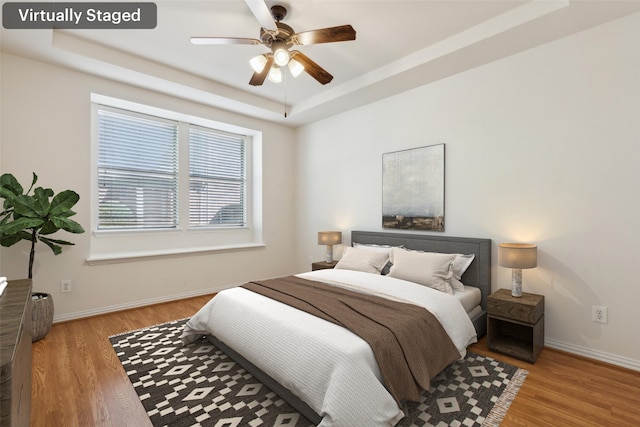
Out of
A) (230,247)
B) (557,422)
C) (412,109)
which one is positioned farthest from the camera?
(230,247)

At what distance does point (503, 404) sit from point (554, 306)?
1.30 meters

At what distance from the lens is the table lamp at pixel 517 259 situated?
2.55 meters

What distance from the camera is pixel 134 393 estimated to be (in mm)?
2062

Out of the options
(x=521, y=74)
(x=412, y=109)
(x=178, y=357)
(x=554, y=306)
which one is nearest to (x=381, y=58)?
(x=412, y=109)

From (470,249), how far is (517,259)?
0.59 meters

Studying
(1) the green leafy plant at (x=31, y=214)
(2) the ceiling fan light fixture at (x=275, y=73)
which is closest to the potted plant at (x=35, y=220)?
(1) the green leafy plant at (x=31, y=214)

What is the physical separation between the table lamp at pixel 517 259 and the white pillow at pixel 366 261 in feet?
3.96

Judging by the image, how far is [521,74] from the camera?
2.89 metres

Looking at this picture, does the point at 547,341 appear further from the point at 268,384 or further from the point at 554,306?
the point at 268,384

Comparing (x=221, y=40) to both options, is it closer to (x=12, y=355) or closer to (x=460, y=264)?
(x=12, y=355)

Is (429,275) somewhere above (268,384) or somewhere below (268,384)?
above

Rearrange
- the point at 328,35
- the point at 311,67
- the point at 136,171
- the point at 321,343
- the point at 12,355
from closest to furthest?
the point at 12,355 → the point at 321,343 → the point at 328,35 → the point at 311,67 → the point at 136,171

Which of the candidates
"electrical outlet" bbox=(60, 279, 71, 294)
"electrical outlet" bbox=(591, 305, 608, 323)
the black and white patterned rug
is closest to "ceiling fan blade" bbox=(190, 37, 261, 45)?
the black and white patterned rug

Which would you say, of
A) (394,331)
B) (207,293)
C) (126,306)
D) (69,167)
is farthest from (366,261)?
(69,167)
